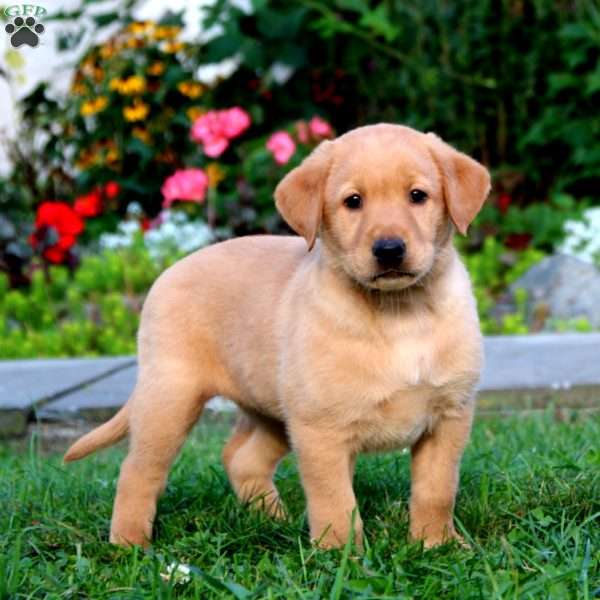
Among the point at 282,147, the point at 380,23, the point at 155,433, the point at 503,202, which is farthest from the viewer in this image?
the point at 503,202

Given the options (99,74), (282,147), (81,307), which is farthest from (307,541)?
(99,74)

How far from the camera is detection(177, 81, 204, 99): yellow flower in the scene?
868cm

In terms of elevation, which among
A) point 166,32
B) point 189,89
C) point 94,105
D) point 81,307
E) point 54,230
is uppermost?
point 166,32

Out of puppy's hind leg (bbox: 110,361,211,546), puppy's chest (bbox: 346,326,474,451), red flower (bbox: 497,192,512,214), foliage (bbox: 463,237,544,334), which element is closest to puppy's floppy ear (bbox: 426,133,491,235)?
puppy's chest (bbox: 346,326,474,451)

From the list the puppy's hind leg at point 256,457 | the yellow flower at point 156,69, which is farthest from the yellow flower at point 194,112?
the puppy's hind leg at point 256,457

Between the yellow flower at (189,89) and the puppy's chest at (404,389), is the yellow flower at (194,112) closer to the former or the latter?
the yellow flower at (189,89)

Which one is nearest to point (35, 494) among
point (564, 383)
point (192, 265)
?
point (192, 265)

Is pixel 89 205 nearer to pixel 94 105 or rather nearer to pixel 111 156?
pixel 111 156

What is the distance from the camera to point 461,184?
3162mm

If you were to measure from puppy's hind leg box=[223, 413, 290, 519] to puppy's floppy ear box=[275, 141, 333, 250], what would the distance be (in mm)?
858

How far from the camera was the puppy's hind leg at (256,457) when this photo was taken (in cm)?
367

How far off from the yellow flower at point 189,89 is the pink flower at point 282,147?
3.95ft

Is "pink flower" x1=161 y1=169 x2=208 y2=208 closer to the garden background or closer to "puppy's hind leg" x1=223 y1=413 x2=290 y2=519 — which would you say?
the garden background

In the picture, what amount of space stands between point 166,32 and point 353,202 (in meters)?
5.95
